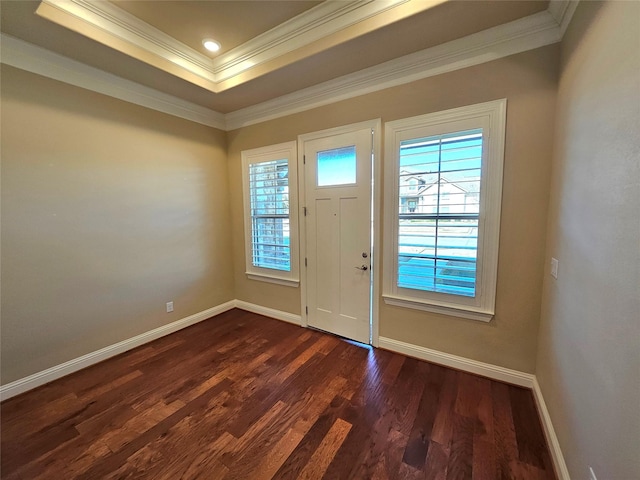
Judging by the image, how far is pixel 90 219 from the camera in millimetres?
2391

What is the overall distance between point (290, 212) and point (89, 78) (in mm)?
2225

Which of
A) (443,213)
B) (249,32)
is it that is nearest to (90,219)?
(249,32)

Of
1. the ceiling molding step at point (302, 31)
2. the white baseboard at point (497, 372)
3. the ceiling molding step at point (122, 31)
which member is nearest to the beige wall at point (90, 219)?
the ceiling molding step at point (122, 31)

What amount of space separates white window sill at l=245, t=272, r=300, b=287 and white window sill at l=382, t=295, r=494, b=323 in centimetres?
121

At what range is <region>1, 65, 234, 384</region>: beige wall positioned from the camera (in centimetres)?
202

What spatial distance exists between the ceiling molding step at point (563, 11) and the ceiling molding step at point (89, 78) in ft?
11.1

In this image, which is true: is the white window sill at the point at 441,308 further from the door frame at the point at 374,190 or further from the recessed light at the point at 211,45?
the recessed light at the point at 211,45

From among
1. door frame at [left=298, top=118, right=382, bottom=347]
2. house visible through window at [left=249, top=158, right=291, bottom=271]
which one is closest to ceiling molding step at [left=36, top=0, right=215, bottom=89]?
house visible through window at [left=249, top=158, right=291, bottom=271]

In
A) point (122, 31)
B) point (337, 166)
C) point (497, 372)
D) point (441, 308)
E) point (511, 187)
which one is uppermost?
point (122, 31)

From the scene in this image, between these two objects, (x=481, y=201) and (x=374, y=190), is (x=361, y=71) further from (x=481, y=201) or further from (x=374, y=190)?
(x=481, y=201)

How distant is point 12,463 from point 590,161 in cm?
356

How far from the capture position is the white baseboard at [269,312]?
10.7 feet

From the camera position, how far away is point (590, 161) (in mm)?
1255

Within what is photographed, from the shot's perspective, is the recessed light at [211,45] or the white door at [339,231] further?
the white door at [339,231]
